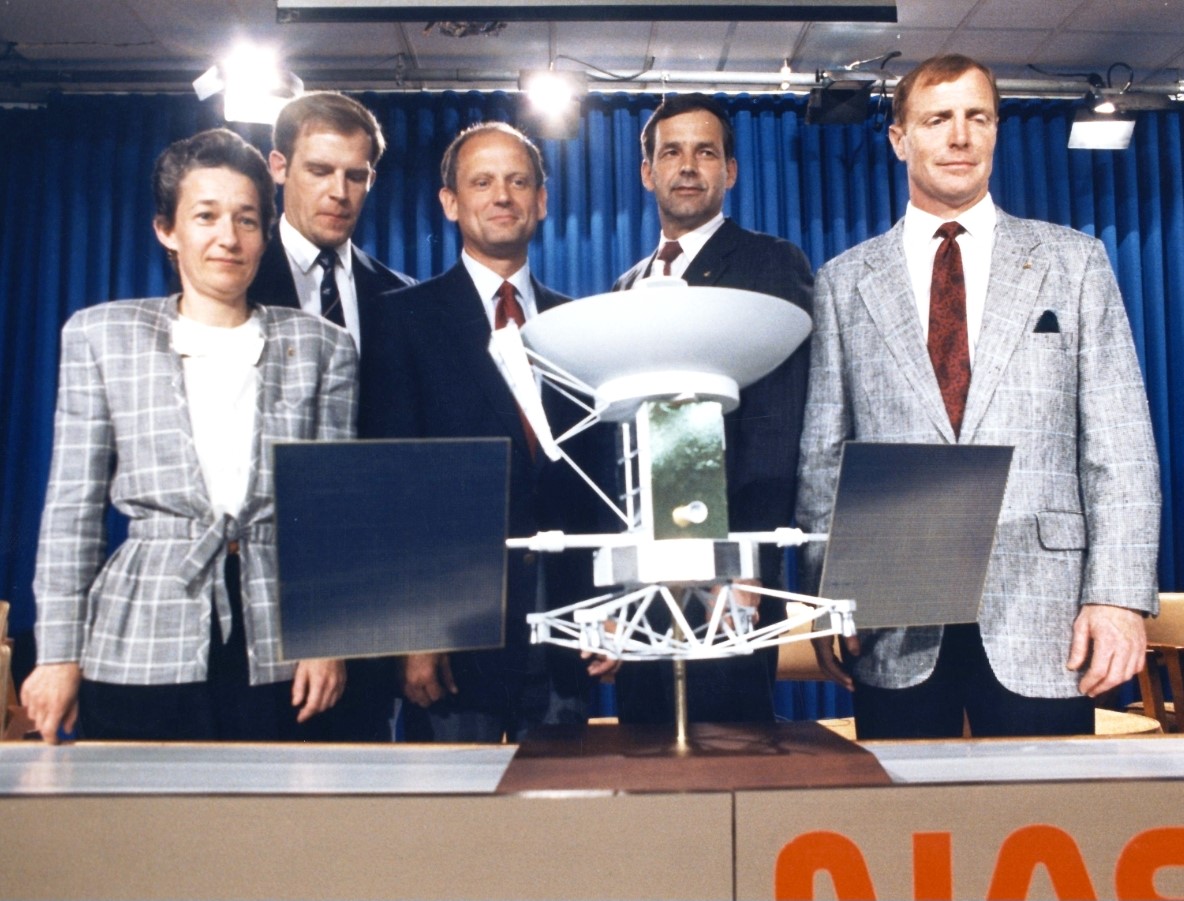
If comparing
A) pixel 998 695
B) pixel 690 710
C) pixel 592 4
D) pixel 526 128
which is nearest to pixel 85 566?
pixel 690 710

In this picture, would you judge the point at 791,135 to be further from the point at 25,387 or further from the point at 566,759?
the point at 566,759

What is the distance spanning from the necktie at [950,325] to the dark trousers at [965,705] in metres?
0.37

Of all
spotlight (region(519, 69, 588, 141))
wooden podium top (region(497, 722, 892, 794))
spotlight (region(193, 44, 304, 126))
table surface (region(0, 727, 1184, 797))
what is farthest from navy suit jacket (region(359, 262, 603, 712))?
spotlight (region(519, 69, 588, 141))

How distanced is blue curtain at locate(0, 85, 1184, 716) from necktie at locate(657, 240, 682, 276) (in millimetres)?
2504

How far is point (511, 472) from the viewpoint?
1846mm

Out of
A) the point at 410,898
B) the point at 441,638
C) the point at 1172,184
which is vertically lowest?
the point at 410,898

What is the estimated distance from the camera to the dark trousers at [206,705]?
5.22ft

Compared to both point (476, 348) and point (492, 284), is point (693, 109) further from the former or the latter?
point (476, 348)

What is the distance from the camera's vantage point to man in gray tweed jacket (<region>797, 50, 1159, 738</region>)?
5.24 ft

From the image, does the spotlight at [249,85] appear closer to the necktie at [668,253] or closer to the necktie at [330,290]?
the necktie at [330,290]

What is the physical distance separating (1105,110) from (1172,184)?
68 centimetres

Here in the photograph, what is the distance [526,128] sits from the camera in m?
4.23

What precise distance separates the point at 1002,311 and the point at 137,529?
1.47 m

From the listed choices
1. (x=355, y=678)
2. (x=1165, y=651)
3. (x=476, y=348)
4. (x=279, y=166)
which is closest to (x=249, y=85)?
(x=279, y=166)
